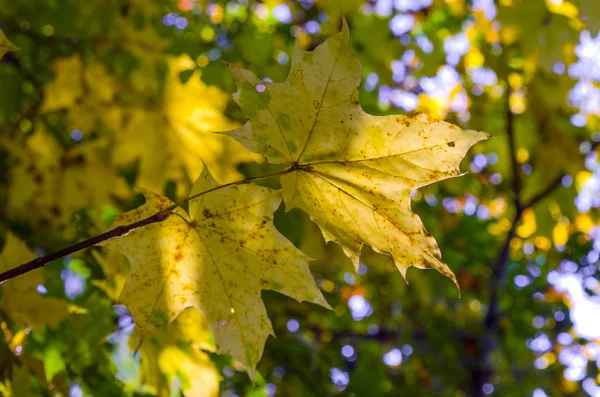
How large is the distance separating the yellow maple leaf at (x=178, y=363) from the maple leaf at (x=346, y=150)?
0.59 m

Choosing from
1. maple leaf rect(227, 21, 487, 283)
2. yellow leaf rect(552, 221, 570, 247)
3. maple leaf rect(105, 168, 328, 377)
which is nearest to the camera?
maple leaf rect(227, 21, 487, 283)

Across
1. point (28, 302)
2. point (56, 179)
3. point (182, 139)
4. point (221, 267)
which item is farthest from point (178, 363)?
point (56, 179)

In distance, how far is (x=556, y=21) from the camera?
2.28m

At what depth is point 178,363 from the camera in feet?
4.28

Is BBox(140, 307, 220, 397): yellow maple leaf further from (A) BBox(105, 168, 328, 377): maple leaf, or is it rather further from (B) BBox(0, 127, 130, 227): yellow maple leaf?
(B) BBox(0, 127, 130, 227): yellow maple leaf

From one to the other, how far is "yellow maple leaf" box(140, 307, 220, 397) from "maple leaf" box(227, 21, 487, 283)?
1.94ft

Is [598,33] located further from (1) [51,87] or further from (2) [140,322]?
(1) [51,87]

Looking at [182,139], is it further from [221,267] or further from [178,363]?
[221,267]

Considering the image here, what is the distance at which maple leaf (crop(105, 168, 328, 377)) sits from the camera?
93 cm

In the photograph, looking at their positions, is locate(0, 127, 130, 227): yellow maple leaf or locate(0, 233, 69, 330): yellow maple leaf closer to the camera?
locate(0, 233, 69, 330): yellow maple leaf

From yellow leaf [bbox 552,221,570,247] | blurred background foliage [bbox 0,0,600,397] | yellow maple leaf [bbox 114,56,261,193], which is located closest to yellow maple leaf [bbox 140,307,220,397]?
blurred background foliage [bbox 0,0,600,397]

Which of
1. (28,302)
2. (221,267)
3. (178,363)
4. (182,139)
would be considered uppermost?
(221,267)

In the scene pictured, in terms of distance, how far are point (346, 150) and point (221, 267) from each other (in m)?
0.29

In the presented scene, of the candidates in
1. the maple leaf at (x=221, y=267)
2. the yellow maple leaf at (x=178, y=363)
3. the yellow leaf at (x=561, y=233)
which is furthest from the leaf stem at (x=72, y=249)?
the yellow leaf at (x=561, y=233)
